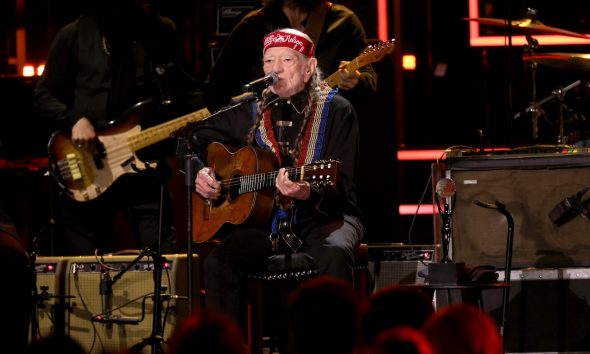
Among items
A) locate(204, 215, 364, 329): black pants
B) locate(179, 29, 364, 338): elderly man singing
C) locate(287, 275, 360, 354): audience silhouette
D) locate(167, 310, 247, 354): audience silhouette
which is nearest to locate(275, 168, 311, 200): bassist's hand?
locate(179, 29, 364, 338): elderly man singing

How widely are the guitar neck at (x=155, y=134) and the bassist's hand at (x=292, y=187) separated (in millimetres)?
1609

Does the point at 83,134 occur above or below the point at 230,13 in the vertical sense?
below

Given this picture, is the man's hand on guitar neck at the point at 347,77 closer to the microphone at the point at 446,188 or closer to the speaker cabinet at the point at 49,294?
the microphone at the point at 446,188

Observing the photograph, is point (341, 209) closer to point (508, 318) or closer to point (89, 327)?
point (508, 318)

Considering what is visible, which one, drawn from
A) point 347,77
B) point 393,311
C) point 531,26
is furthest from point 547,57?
point 393,311

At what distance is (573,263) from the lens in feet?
18.9

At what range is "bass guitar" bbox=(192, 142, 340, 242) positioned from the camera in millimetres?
5395

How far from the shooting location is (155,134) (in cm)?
688

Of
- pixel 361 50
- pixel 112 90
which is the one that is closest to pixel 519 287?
pixel 361 50

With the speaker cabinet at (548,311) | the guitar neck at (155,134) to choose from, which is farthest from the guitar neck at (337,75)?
the speaker cabinet at (548,311)

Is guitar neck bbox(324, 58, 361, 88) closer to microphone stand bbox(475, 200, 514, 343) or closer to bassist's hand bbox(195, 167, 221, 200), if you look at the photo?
bassist's hand bbox(195, 167, 221, 200)

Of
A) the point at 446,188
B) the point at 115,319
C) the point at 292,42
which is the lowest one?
the point at 115,319

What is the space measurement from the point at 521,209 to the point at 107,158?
2.88 metres

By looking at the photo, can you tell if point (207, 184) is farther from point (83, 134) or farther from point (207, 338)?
point (207, 338)
